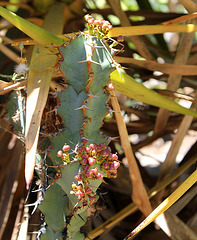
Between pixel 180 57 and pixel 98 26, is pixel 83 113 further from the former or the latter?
pixel 180 57

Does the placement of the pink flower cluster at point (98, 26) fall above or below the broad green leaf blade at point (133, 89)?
above

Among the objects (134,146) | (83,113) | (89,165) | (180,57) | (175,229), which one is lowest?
(175,229)

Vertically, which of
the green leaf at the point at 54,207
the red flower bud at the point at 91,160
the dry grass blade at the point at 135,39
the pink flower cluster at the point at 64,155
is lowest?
the green leaf at the point at 54,207

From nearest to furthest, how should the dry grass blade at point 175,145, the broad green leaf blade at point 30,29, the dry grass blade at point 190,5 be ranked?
the broad green leaf blade at point 30,29 < the dry grass blade at point 190,5 < the dry grass blade at point 175,145

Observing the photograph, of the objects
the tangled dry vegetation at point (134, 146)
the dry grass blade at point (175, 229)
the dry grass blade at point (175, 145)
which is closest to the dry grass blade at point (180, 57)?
the tangled dry vegetation at point (134, 146)

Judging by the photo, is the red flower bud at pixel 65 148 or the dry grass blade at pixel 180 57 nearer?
the red flower bud at pixel 65 148

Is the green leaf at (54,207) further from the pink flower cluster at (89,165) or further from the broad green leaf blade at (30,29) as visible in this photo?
the broad green leaf blade at (30,29)

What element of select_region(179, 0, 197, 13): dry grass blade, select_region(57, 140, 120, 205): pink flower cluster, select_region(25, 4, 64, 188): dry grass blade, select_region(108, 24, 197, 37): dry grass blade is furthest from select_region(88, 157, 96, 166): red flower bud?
select_region(179, 0, 197, 13): dry grass blade

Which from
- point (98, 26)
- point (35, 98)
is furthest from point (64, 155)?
point (98, 26)

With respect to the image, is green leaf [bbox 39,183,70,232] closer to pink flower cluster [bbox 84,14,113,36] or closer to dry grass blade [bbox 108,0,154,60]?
pink flower cluster [bbox 84,14,113,36]
